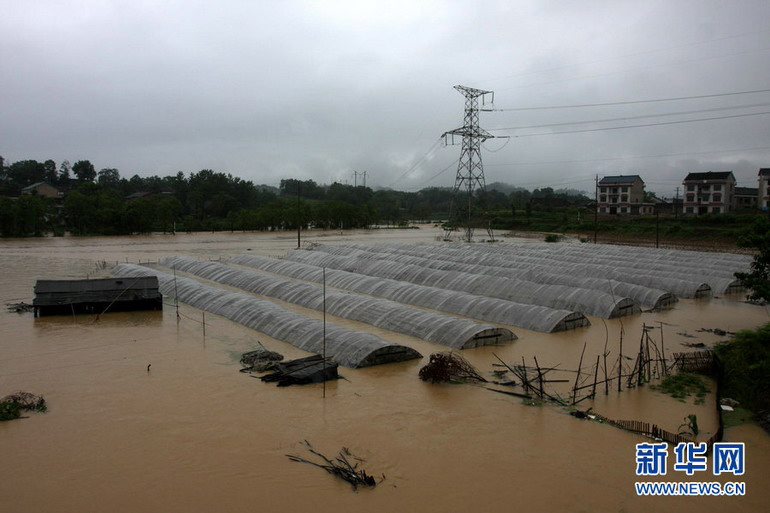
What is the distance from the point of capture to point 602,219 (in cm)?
4881

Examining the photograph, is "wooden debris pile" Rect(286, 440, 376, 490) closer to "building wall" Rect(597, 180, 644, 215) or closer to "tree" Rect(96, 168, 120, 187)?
"building wall" Rect(597, 180, 644, 215)

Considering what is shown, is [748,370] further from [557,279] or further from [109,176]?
[109,176]

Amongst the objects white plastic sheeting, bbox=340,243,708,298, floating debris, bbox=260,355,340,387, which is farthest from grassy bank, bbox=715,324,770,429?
white plastic sheeting, bbox=340,243,708,298

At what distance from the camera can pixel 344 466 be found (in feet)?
21.3

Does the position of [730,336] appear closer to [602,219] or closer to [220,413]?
[220,413]

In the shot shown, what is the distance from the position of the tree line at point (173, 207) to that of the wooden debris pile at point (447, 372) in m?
26.0

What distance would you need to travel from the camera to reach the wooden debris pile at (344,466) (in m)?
6.18

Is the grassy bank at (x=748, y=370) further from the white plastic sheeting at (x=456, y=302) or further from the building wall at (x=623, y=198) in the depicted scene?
the building wall at (x=623, y=198)

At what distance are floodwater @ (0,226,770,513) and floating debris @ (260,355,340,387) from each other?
0.20 metres

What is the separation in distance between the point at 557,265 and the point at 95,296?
51.3ft

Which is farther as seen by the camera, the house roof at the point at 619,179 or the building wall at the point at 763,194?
the house roof at the point at 619,179

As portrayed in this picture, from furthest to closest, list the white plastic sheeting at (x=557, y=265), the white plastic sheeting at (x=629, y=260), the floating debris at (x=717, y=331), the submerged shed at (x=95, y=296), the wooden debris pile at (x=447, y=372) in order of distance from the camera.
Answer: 1. the white plastic sheeting at (x=629, y=260)
2. the white plastic sheeting at (x=557, y=265)
3. the submerged shed at (x=95, y=296)
4. the floating debris at (x=717, y=331)
5. the wooden debris pile at (x=447, y=372)

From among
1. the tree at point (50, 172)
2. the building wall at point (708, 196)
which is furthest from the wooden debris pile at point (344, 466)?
the tree at point (50, 172)

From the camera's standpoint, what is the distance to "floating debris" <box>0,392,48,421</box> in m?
7.80
